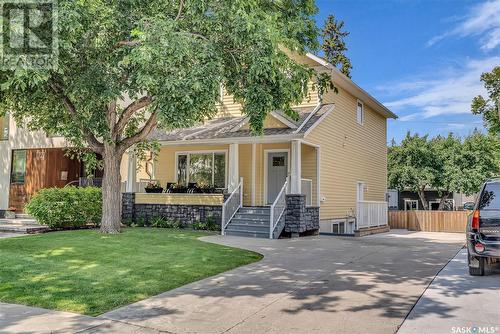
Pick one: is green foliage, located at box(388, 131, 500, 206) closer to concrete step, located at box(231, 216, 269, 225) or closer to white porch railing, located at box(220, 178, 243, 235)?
white porch railing, located at box(220, 178, 243, 235)

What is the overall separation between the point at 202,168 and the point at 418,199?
2567 cm

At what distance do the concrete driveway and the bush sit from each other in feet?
28.0

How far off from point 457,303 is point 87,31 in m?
9.40

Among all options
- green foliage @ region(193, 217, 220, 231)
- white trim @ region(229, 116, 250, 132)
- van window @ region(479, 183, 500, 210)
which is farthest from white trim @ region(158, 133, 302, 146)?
van window @ region(479, 183, 500, 210)

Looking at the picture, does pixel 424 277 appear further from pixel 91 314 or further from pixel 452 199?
pixel 452 199

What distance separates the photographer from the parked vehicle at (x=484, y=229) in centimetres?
701

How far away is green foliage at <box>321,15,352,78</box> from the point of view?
34.6m

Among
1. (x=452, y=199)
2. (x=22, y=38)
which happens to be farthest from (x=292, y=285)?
(x=452, y=199)

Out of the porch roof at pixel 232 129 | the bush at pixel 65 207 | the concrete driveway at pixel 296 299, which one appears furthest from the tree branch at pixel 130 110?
the concrete driveway at pixel 296 299

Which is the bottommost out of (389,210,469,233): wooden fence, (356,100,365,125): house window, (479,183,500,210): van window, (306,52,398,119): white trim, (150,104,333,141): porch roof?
(389,210,469,233): wooden fence

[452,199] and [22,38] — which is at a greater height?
[22,38]

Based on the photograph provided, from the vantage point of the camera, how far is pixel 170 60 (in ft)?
29.9

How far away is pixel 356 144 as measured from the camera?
20250 millimetres

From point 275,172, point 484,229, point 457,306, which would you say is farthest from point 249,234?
point 457,306
